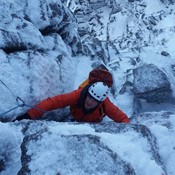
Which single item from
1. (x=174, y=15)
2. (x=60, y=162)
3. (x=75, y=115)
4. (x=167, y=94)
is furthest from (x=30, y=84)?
(x=174, y=15)

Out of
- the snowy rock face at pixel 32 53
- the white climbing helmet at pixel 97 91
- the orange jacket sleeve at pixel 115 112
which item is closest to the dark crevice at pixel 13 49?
the snowy rock face at pixel 32 53

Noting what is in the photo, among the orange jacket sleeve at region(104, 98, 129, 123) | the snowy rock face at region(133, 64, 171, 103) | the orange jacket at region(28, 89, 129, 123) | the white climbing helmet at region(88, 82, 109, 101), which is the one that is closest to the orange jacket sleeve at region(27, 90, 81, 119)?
the orange jacket at region(28, 89, 129, 123)

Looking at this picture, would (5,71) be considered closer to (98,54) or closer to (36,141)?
(36,141)

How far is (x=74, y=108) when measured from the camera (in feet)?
17.0

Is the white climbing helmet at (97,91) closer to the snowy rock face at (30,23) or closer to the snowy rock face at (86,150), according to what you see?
the snowy rock face at (86,150)

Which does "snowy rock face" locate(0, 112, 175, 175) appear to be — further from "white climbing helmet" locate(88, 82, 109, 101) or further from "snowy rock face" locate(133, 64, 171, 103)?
"snowy rock face" locate(133, 64, 171, 103)

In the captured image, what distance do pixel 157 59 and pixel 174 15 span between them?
303cm

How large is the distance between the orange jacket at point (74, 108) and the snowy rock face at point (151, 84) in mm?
1529

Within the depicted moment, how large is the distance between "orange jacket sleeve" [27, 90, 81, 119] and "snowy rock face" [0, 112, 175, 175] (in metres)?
0.76

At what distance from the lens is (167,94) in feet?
21.9

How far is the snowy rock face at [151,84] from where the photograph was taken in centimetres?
657

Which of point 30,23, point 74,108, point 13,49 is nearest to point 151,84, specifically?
point 74,108

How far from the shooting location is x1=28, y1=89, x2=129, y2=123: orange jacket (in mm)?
4855

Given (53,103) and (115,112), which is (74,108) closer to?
(53,103)
